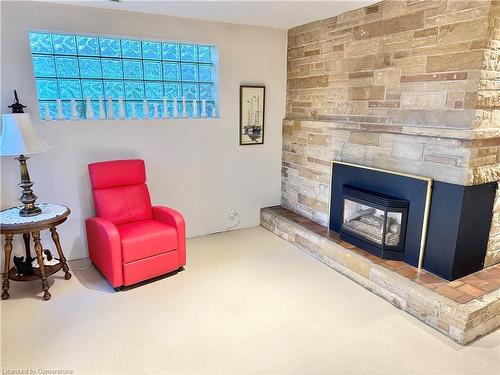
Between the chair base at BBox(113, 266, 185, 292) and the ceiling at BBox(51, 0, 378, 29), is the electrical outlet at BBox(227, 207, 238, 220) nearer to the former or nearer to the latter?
the chair base at BBox(113, 266, 185, 292)

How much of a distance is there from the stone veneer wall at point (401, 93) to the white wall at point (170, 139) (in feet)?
1.37

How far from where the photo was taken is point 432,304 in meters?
2.48

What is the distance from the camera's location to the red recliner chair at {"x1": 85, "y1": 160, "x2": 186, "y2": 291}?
2.92 meters

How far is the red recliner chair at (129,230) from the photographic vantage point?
2916mm

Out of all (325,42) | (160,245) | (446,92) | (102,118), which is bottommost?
(160,245)

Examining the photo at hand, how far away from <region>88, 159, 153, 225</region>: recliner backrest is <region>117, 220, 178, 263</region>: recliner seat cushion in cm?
15

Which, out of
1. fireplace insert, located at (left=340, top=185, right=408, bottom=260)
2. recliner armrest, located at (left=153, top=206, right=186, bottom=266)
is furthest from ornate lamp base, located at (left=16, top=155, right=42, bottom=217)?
fireplace insert, located at (left=340, top=185, right=408, bottom=260)

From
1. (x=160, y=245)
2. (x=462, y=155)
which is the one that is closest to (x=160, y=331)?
(x=160, y=245)

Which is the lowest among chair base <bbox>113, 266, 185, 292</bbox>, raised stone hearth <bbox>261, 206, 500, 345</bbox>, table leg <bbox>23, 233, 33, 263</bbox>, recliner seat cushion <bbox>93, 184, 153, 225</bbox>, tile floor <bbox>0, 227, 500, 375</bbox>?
tile floor <bbox>0, 227, 500, 375</bbox>

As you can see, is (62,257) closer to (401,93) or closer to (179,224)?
(179,224)

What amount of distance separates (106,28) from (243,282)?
2.70m

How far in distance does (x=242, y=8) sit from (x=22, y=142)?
87.3 inches

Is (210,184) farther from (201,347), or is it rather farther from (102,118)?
(201,347)

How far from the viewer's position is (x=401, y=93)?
2.95 meters
